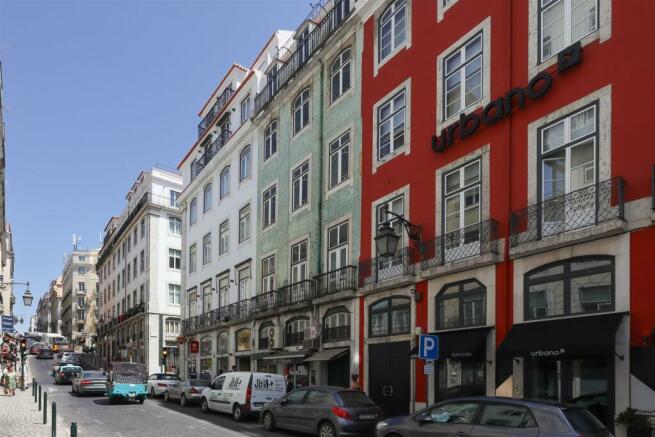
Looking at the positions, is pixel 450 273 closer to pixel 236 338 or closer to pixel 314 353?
pixel 314 353

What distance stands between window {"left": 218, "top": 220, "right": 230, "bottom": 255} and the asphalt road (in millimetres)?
10874

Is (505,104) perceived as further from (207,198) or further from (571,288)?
(207,198)

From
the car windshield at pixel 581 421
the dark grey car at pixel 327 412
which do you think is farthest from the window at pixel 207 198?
the car windshield at pixel 581 421

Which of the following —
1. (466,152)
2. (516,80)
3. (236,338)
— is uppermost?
(516,80)

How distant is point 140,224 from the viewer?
6391 centimetres

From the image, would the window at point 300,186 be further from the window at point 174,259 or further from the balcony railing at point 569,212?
→ the window at point 174,259

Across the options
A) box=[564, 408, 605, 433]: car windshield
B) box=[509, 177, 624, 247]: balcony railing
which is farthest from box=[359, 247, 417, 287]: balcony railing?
box=[564, 408, 605, 433]: car windshield

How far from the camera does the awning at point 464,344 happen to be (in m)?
16.9

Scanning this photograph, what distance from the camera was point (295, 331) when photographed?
2766 centimetres

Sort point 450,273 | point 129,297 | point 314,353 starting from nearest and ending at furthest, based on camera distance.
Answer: point 450,273 → point 314,353 → point 129,297

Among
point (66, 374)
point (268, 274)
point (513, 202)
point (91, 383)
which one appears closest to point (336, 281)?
point (268, 274)

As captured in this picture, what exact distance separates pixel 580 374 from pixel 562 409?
15.3 feet

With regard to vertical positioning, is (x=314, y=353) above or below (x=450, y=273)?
below

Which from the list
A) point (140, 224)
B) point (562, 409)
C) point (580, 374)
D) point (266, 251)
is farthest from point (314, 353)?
point (140, 224)
